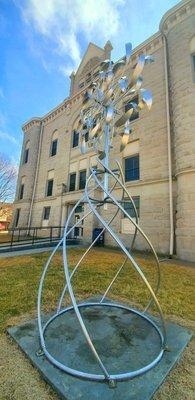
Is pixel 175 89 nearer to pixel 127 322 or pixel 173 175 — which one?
pixel 173 175

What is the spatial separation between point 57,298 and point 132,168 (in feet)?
34.5

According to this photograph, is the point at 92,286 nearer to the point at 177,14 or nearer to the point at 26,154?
the point at 177,14

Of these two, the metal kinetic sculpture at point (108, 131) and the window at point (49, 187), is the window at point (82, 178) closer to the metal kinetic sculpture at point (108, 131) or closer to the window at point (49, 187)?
the window at point (49, 187)

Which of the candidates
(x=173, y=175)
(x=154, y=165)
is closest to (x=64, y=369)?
(x=173, y=175)

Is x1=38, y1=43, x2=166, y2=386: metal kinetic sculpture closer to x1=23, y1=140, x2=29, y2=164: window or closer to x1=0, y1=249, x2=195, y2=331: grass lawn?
x1=0, y1=249, x2=195, y2=331: grass lawn

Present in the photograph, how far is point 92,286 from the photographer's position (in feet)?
16.8

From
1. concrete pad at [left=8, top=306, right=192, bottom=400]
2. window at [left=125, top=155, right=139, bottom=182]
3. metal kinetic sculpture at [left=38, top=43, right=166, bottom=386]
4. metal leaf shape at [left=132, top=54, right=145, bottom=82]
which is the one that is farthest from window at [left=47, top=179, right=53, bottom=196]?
metal leaf shape at [left=132, top=54, right=145, bottom=82]

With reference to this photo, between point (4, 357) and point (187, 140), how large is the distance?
10.7 m

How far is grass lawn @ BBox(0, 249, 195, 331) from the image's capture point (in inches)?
153

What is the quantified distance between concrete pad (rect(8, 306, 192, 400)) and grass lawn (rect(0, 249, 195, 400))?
9 cm

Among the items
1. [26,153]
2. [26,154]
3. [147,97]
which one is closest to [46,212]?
[26,154]

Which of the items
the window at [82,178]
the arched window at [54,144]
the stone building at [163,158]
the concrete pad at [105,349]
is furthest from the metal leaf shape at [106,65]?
the arched window at [54,144]

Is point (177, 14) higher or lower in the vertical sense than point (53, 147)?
higher

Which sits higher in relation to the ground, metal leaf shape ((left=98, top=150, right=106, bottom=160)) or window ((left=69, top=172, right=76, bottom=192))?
window ((left=69, top=172, right=76, bottom=192))
